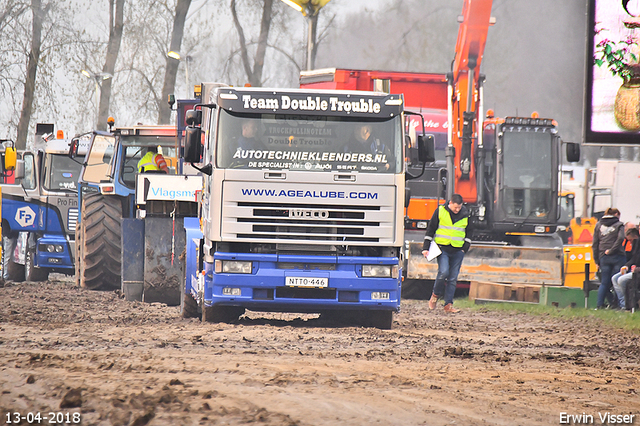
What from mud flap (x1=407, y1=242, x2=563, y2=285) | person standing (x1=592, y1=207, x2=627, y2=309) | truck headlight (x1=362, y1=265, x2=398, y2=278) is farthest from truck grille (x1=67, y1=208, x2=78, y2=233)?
person standing (x1=592, y1=207, x2=627, y2=309)

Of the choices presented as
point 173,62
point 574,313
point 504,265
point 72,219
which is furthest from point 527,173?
point 173,62

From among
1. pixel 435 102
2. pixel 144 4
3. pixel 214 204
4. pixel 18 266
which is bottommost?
pixel 18 266

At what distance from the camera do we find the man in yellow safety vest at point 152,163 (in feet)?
49.6

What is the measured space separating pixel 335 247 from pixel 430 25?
24184mm

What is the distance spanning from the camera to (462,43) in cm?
1927

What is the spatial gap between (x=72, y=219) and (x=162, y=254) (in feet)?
21.8

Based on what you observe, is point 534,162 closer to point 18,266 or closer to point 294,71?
point 18,266

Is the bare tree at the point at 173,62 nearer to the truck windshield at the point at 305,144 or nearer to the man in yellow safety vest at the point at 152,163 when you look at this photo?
the man in yellow safety vest at the point at 152,163

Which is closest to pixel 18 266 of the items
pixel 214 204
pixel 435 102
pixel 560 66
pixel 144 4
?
pixel 435 102

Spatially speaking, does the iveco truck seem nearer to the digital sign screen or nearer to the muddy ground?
the muddy ground

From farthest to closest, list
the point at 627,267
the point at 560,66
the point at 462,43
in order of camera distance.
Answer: the point at 560,66
the point at 462,43
the point at 627,267

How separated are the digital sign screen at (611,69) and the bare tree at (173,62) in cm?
2296

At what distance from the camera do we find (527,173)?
19344 mm

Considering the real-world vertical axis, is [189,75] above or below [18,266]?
above
